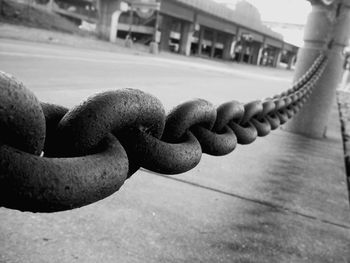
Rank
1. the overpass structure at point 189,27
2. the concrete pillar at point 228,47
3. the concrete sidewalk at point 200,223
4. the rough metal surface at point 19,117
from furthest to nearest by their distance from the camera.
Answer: the concrete pillar at point 228,47 < the overpass structure at point 189,27 < the concrete sidewalk at point 200,223 < the rough metal surface at point 19,117

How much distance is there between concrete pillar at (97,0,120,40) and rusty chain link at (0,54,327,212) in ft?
95.4

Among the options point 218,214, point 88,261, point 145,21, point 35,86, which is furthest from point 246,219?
point 145,21

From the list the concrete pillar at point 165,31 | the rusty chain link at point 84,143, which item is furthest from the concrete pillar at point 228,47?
the rusty chain link at point 84,143

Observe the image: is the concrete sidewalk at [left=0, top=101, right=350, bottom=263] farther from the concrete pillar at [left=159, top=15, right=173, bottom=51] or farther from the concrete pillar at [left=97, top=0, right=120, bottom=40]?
the concrete pillar at [left=159, top=15, right=173, bottom=51]

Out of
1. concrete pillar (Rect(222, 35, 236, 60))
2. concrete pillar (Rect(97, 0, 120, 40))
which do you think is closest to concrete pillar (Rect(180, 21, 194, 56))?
concrete pillar (Rect(97, 0, 120, 40))

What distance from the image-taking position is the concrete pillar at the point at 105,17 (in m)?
28.7

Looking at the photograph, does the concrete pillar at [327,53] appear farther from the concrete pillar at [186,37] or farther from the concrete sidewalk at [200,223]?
the concrete pillar at [186,37]

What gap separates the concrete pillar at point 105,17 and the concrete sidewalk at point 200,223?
2816 cm

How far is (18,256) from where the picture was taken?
1.11 meters

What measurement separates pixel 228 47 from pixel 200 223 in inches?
1731

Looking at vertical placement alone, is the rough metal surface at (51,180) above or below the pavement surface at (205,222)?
above

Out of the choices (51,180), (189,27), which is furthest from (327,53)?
(189,27)

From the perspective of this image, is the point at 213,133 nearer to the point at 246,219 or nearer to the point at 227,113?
the point at 227,113

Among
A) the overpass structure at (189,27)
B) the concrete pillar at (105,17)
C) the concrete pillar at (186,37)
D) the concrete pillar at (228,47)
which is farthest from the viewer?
the concrete pillar at (228,47)
